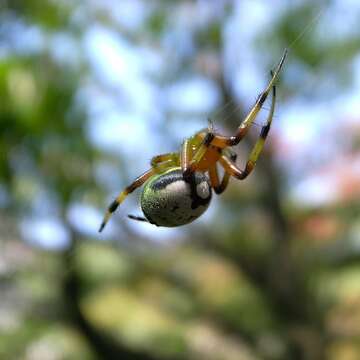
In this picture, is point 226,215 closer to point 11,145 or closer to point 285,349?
point 285,349

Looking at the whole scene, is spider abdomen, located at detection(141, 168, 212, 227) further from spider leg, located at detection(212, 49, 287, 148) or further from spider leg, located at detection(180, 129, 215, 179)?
spider leg, located at detection(212, 49, 287, 148)

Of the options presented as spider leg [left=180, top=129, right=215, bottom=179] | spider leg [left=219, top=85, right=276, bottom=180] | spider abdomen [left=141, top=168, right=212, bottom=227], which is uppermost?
spider leg [left=219, top=85, right=276, bottom=180]

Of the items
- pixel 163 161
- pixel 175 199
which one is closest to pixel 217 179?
pixel 163 161

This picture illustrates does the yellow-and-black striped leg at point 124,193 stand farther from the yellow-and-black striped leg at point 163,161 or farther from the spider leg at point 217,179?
the spider leg at point 217,179

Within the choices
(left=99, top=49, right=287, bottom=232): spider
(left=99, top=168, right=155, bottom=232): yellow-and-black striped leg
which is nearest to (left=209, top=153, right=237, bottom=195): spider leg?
(left=99, top=49, right=287, bottom=232): spider

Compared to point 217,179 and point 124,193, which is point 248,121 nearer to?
point 217,179

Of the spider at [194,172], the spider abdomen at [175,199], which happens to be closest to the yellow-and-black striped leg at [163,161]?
the spider at [194,172]
